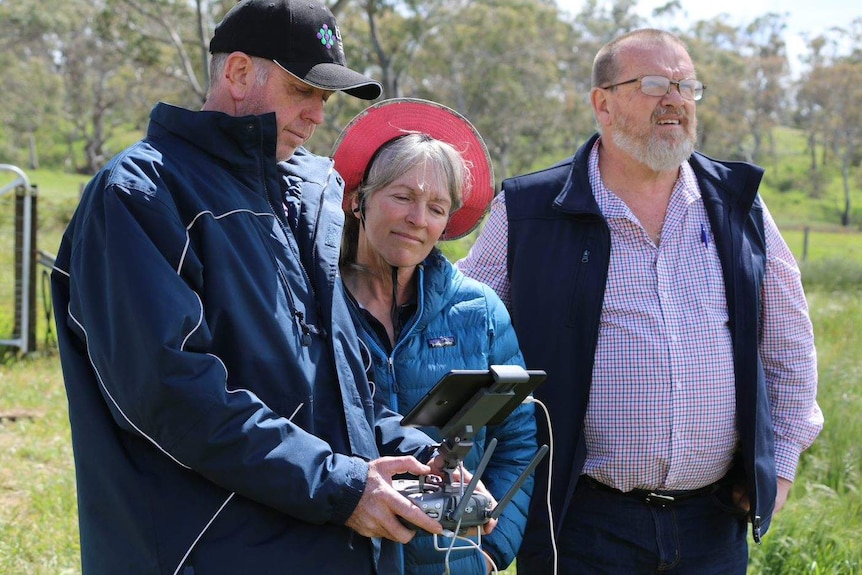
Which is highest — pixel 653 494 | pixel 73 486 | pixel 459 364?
pixel 459 364

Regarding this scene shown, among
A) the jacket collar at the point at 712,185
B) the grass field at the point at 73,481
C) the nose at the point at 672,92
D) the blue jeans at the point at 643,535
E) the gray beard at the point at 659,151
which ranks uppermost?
the nose at the point at 672,92

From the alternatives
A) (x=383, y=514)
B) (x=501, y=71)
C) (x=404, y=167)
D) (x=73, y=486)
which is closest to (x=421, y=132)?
(x=404, y=167)

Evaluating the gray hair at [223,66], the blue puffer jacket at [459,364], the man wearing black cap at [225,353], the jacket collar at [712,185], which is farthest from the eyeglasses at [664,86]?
the gray hair at [223,66]

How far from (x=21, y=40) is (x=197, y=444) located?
47623mm

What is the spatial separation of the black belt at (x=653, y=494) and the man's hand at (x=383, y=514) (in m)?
1.21

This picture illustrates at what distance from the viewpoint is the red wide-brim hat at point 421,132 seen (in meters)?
2.89

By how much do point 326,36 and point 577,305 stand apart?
1277mm

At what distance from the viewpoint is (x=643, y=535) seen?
3.08 meters

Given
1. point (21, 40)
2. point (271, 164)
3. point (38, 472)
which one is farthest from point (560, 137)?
point (271, 164)

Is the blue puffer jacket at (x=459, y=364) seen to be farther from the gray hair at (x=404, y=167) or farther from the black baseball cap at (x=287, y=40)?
the black baseball cap at (x=287, y=40)

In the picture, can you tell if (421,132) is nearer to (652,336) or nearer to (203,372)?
(652,336)

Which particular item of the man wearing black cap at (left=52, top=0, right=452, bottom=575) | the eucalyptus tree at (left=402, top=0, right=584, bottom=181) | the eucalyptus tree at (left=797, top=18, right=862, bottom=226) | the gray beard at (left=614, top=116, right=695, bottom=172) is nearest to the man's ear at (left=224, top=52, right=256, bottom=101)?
the man wearing black cap at (left=52, top=0, right=452, bottom=575)

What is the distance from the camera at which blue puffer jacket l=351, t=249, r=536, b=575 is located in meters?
2.57

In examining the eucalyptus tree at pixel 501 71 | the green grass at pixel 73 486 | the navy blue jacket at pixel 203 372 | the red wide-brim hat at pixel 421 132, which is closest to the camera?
the navy blue jacket at pixel 203 372
